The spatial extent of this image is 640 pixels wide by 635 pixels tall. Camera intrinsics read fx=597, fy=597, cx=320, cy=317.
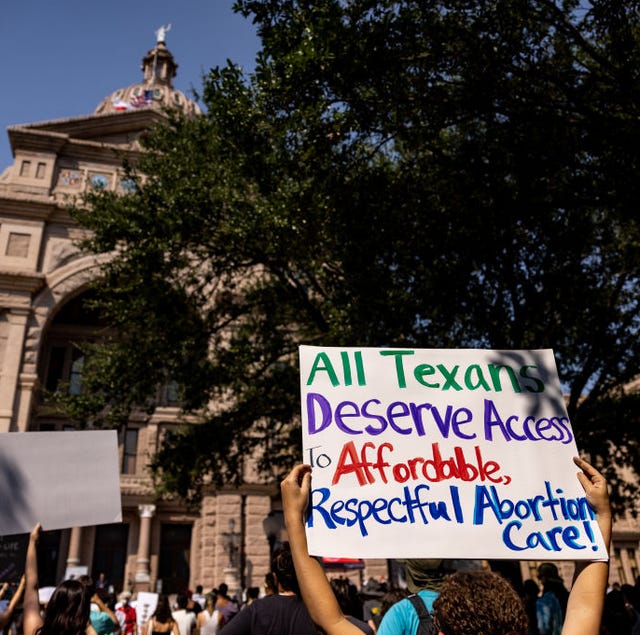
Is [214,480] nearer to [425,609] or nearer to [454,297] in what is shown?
[454,297]

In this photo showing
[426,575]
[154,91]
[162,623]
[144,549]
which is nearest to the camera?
[426,575]

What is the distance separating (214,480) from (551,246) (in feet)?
30.7

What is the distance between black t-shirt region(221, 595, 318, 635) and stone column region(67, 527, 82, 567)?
26.0m

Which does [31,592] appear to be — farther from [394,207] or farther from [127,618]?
[127,618]

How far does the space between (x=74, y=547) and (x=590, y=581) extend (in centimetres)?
2882

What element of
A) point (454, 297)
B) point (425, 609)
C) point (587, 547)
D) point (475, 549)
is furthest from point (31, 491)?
point (454, 297)

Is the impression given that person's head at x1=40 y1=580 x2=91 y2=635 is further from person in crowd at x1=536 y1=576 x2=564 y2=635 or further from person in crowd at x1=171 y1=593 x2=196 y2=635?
person in crowd at x1=171 y1=593 x2=196 y2=635

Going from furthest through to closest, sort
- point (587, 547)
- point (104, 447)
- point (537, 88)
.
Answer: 1. point (537, 88)
2. point (104, 447)
3. point (587, 547)

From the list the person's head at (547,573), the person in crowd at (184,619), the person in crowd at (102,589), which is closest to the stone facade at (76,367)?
the person in crowd at (102,589)

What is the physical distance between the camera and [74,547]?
26.7m

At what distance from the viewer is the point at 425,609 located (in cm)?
293

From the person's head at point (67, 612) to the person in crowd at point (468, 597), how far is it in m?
1.95

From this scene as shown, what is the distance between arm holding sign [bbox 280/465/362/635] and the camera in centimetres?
201

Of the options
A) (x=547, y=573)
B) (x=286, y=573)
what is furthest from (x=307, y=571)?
(x=547, y=573)
